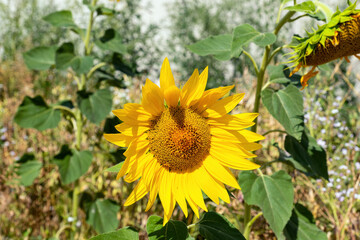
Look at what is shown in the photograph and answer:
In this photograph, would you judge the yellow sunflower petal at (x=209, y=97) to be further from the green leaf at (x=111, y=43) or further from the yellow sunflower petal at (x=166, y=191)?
the green leaf at (x=111, y=43)

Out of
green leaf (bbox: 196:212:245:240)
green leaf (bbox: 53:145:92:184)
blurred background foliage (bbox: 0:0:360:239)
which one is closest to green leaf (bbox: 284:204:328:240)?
blurred background foliage (bbox: 0:0:360:239)

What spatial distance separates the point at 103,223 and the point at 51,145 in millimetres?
1041

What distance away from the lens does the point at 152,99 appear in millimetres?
946

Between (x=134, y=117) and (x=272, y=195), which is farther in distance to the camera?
(x=272, y=195)

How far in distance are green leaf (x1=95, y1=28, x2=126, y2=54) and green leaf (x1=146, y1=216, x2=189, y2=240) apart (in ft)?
4.07

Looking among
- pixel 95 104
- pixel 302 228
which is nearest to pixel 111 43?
pixel 95 104

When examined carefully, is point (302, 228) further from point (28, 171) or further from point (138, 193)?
point (28, 171)

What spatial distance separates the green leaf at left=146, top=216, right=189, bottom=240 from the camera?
37.4 inches

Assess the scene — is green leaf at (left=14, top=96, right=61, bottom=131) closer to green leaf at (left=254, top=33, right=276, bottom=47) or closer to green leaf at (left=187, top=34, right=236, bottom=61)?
green leaf at (left=187, top=34, right=236, bottom=61)

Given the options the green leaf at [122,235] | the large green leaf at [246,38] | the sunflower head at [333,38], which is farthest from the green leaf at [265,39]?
the green leaf at [122,235]

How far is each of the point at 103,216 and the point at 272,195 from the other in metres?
1.06

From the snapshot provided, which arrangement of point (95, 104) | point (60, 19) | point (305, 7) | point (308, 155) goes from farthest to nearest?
1. point (60, 19)
2. point (95, 104)
3. point (308, 155)
4. point (305, 7)

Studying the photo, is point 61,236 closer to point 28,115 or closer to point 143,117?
point 28,115

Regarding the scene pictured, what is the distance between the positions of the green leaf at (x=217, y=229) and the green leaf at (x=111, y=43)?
1240 mm
